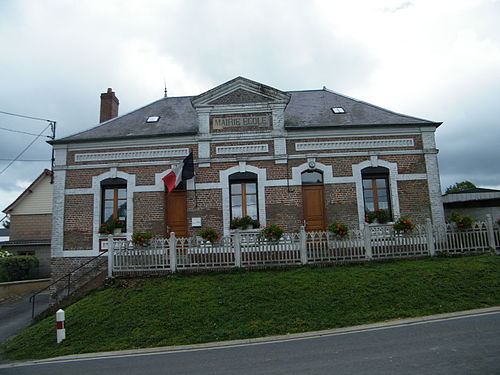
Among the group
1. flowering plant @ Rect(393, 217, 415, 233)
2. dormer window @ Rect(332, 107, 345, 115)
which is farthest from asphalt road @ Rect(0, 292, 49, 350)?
dormer window @ Rect(332, 107, 345, 115)

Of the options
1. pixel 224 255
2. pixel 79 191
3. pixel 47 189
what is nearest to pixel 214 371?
pixel 224 255

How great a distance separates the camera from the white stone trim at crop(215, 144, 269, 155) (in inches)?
579

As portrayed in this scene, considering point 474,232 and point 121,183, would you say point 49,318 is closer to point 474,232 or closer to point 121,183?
point 121,183

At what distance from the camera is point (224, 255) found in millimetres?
11742

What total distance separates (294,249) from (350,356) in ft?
18.3

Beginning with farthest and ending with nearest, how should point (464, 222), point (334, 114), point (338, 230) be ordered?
point (334, 114)
point (338, 230)
point (464, 222)

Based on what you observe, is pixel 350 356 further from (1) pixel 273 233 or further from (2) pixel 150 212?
(2) pixel 150 212

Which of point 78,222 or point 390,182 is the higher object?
point 390,182

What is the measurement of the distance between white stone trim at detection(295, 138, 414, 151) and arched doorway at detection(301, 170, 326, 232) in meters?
0.98

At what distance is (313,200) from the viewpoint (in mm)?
14680

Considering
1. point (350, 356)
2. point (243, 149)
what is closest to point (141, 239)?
point (243, 149)

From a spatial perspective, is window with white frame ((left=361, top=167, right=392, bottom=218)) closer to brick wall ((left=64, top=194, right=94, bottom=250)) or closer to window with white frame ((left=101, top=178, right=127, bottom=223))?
window with white frame ((left=101, top=178, right=127, bottom=223))

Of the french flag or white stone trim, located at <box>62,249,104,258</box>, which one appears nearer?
the french flag

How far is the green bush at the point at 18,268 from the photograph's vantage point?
1860cm
